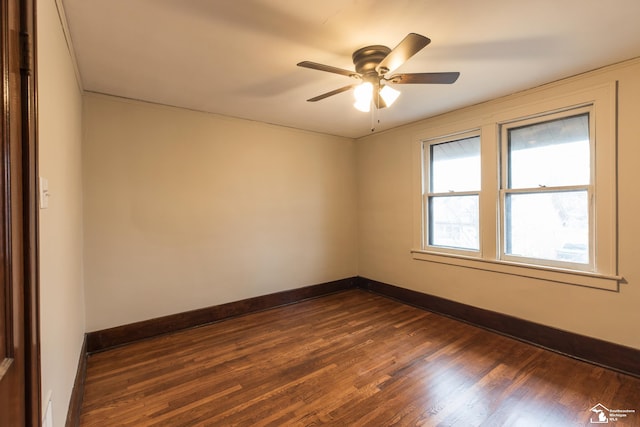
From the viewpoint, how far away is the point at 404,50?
5.33 feet

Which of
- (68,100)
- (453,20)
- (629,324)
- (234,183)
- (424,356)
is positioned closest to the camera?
(453,20)

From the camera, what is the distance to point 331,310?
146 inches

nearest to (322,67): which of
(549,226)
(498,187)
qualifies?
(498,187)

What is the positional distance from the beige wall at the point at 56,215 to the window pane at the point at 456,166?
11.9 feet

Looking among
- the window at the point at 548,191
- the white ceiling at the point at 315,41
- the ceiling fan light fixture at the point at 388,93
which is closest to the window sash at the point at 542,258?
the window at the point at 548,191

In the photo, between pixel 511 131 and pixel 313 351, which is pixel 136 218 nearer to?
pixel 313 351

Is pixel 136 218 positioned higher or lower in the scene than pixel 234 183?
lower

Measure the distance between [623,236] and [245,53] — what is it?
3295mm

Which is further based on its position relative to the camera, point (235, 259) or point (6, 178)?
point (235, 259)

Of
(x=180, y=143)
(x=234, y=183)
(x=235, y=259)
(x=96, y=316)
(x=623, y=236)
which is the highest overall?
(x=180, y=143)

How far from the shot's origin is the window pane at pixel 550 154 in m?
2.60

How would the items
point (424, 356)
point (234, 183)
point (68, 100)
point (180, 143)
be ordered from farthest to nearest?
point (234, 183), point (180, 143), point (424, 356), point (68, 100)

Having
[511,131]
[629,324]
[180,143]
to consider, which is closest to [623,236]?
[629,324]

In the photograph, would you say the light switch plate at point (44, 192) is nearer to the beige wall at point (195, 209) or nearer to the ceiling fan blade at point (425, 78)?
the beige wall at point (195, 209)
